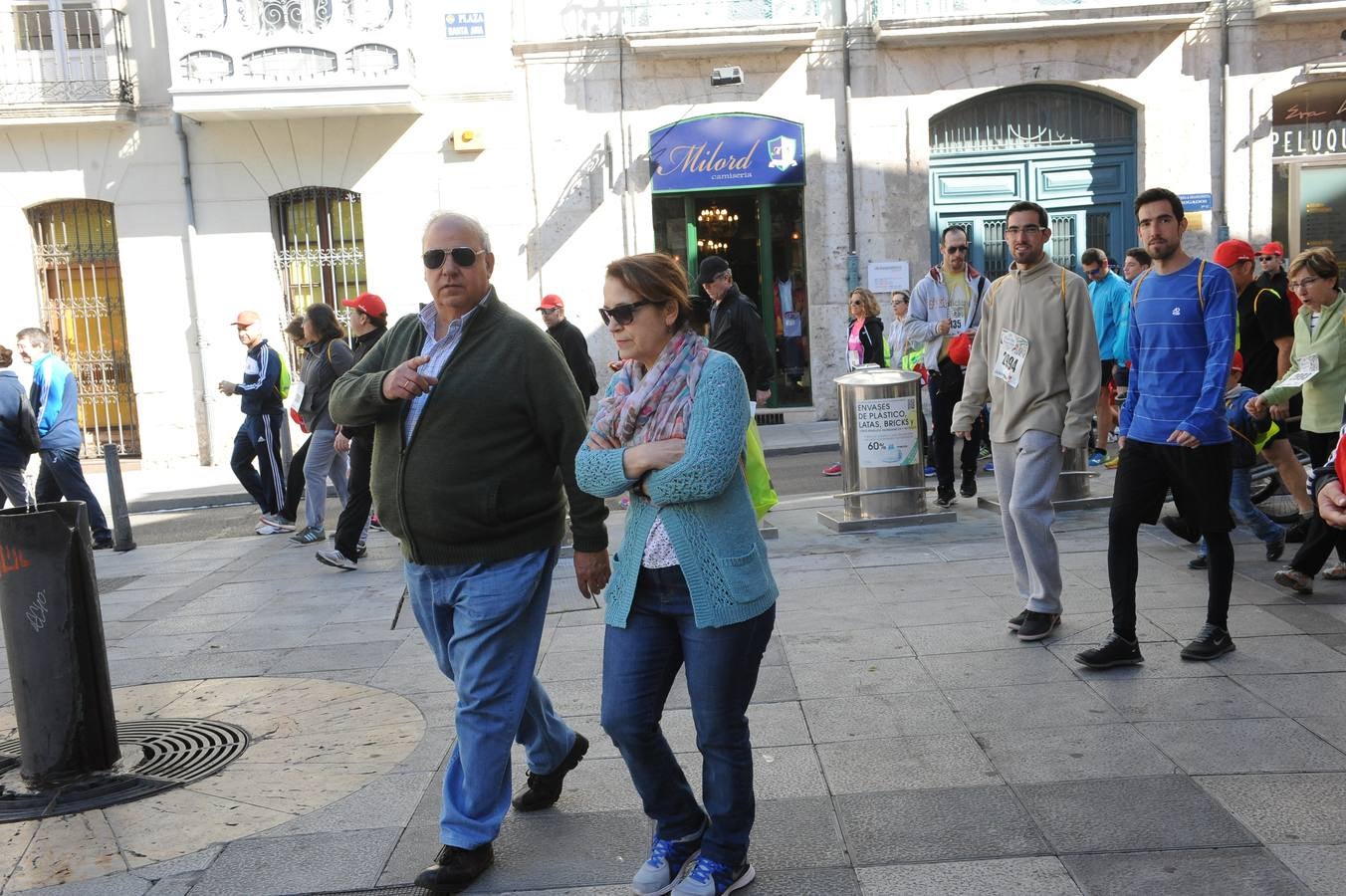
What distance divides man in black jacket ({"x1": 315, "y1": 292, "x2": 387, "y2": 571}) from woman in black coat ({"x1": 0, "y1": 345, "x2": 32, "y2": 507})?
9.76 feet

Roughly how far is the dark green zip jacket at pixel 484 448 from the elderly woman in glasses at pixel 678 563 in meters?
0.32

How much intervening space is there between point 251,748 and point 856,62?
48.6 ft

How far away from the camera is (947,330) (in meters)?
9.84

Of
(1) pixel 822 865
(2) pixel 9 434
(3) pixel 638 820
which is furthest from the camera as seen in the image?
(2) pixel 9 434

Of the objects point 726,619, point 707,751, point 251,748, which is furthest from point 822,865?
point 251,748

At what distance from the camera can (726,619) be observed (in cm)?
313

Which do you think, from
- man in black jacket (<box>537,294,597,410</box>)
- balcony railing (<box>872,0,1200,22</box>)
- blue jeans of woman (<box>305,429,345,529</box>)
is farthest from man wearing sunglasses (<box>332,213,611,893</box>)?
balcony railing (<box>872,0,1200,22</box>)

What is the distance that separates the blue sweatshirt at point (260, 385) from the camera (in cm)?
1027

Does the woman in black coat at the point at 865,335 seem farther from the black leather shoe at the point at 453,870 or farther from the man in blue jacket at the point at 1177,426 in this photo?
the black leather shoe at the point at 453,870

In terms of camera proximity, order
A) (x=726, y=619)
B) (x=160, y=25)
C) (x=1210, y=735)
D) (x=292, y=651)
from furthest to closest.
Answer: (x=160, y=25) < (x=292, y=651) < (x=1210, y=735) < (x=726, y=619)

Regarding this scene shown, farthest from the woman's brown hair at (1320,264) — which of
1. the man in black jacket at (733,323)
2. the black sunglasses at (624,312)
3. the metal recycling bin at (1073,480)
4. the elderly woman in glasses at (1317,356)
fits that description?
the black sunglasses at (624,312)

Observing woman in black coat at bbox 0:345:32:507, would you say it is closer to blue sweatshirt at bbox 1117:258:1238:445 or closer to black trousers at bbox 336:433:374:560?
black trousers at bbox 336:433:374:560

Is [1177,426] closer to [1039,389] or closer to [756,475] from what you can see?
[1039,389]

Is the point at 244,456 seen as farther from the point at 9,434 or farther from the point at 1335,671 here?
the point at 1335,671
